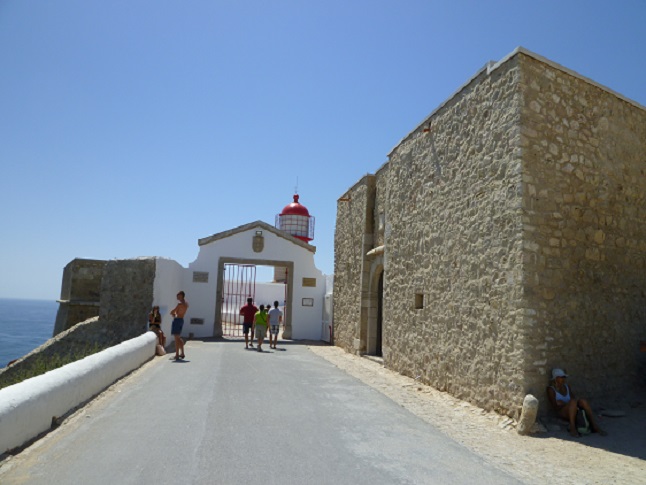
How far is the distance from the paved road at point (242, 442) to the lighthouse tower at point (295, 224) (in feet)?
52.2

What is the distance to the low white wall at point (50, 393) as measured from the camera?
412 centimetres

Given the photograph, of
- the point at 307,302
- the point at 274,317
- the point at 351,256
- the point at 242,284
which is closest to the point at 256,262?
the point at 242,284

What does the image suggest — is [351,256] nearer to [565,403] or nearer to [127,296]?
[127,296]

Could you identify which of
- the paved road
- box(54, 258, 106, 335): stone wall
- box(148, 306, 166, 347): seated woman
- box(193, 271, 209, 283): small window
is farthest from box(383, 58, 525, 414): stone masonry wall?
box(54, 258, 106, 335): stone wall

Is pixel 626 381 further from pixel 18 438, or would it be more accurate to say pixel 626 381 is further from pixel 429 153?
pixel 18 438

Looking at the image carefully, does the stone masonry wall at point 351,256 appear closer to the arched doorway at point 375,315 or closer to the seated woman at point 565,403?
the arched doorway at point 375,315

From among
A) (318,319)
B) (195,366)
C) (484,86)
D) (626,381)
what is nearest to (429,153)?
(484,86)

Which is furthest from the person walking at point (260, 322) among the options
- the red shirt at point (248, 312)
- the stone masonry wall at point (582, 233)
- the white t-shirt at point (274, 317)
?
the stone masonry wall at point (582, 233)

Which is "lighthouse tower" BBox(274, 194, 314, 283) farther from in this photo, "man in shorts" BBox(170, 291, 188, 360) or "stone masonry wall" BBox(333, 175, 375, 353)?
"man in shorts" BBox(170, 291, 188, 360)

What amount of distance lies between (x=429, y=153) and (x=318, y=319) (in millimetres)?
10157

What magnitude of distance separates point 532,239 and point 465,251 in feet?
4.60

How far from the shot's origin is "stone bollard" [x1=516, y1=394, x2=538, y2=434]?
562 centimetres

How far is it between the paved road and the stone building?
160 centimetres

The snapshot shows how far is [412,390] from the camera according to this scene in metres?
8.27
